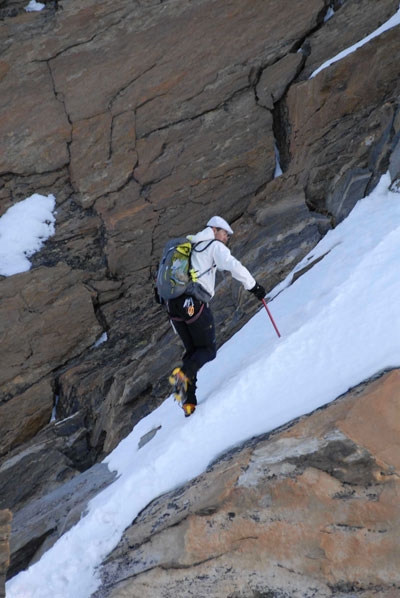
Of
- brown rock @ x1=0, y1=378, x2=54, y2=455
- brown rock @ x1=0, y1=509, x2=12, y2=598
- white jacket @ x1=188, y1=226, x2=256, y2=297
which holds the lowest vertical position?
brown rock @ x1=0, y1=378, x2=54, y2=455

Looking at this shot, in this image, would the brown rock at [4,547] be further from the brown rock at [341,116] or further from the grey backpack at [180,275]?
the brown rock at [341,116]

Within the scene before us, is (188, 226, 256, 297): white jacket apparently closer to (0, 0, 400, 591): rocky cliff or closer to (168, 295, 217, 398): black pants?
(168, 295, 217, 398): black pants

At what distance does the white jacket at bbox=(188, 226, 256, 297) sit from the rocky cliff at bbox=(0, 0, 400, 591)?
5.43m

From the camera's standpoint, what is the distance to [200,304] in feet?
26.4

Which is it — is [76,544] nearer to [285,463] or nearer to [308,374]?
[285,463]

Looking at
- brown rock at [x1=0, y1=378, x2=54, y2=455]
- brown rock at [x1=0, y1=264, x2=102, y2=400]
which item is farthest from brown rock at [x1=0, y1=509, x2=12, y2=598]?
brown rock at [x1=0, y1=264, x2=102, y2=400]

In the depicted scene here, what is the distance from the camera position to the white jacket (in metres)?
7.90

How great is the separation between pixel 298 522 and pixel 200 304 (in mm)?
2989

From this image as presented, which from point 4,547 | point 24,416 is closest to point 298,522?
point 4,547

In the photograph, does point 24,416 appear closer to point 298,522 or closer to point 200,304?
point 200,304

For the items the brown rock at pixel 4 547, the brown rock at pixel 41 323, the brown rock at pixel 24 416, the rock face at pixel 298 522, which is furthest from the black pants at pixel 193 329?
the brown rock at pixel 41 323

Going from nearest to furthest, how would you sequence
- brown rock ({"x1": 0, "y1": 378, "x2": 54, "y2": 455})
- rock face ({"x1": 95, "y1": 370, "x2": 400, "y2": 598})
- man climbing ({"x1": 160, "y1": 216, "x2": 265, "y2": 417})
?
1. rock face ({"x1": 95, "y1": 370, "x2": 400, "y2": 598})
2. man climbing ({"x1": 160, "y1": 216, "x2": 265, "y2": 417})
3. brown rock ({"x1": 0, "y1": 378, "x2": 54, "y2": 455})

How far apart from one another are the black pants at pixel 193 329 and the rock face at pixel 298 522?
1.99m

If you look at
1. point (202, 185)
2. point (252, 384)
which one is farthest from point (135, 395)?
point (202, 185)
